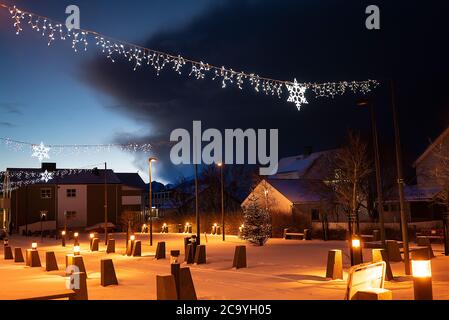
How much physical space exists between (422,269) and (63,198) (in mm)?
61373

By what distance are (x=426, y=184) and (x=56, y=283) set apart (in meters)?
38.2

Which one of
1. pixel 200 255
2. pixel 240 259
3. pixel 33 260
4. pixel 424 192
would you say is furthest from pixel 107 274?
pixel 424 192

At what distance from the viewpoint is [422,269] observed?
6.33 meters

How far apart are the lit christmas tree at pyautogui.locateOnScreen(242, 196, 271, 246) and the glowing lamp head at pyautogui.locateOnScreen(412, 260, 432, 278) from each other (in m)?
23.3

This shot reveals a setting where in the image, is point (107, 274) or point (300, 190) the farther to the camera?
point (300, 190)

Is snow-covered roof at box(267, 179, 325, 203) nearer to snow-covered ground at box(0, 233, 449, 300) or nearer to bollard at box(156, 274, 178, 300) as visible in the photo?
snow-covered ground at box(0, 233, 449, 300)

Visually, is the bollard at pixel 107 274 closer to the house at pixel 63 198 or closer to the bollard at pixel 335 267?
the bollard at pixel 335 267

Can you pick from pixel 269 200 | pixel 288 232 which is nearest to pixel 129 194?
pixel 269 200

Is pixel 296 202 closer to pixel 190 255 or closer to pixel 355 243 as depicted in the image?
pixel 190 255

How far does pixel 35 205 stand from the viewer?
205ft

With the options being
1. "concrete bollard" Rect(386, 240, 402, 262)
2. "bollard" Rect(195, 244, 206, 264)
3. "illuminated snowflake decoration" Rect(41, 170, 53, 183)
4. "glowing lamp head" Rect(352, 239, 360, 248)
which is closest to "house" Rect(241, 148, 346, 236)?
"bollard" Rect(195, 244, 206, 264)

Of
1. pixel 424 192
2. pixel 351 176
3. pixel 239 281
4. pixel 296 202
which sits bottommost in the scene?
pixel 239 281
